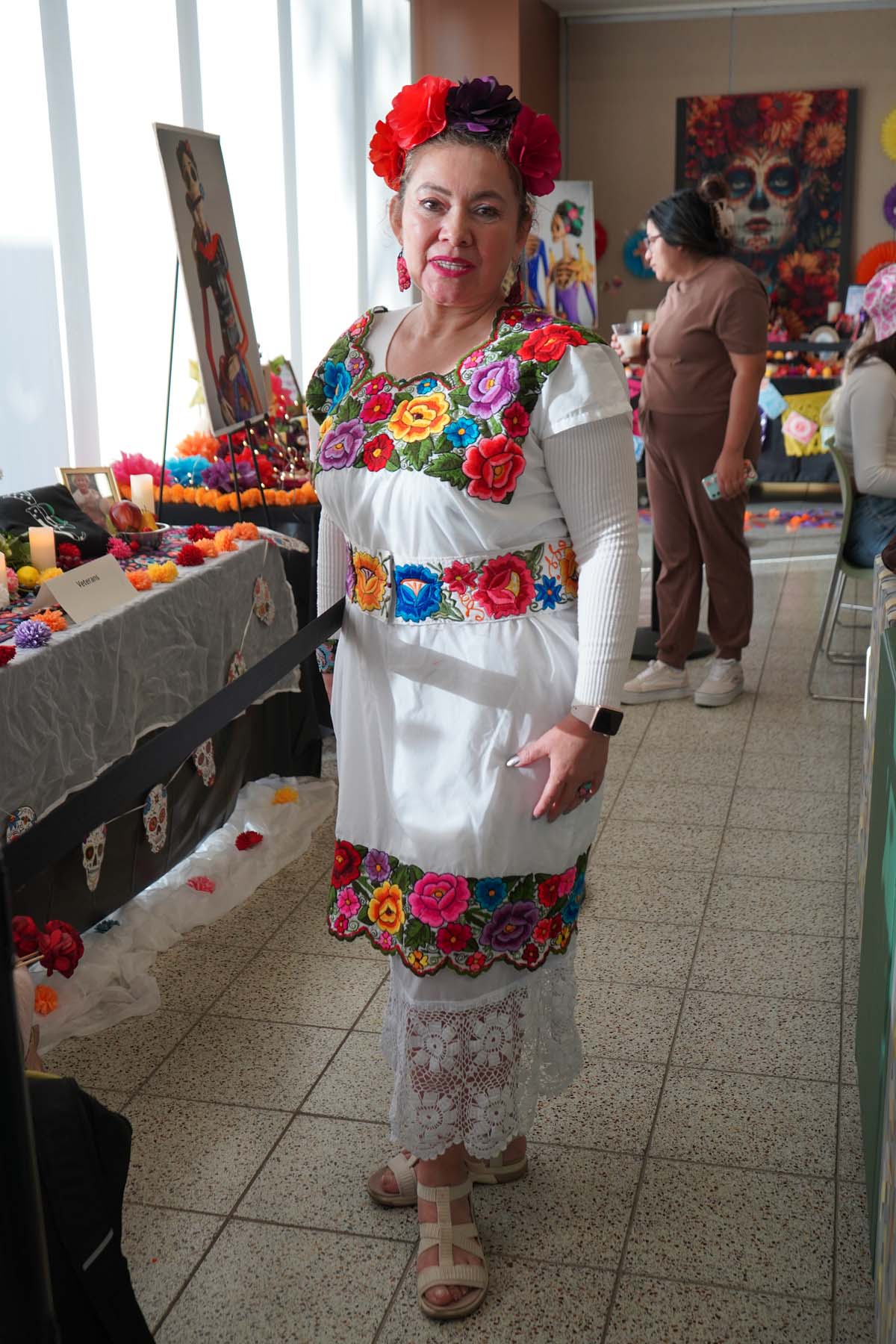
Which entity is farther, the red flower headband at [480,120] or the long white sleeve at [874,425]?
the long white sleeve at [874,425]

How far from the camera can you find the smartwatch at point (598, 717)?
1588 millimetres

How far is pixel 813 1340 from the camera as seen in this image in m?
1.68

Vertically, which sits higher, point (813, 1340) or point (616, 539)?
point (616, 539)

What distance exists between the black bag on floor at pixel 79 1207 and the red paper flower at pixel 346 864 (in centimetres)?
63

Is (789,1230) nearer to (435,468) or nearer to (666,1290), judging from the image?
(666,1290)

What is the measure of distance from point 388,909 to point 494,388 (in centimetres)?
72

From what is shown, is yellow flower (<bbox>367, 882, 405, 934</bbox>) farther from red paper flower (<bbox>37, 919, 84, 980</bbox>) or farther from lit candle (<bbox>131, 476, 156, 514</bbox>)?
lit candle (<bbox>131, 476, 156, 514</bbox>)

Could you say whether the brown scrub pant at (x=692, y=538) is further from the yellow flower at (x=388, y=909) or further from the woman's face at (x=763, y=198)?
the woman's face at (x=763, y=198)

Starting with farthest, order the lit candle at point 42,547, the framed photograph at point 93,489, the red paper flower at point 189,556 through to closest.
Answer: the framed photograph at point 93,489, the red paper flower at point 189,556, the lit candle at point 42,547

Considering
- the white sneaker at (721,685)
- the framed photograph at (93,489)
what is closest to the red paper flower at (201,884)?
the framed photograph at (93,489)

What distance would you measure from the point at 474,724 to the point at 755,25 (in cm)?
946

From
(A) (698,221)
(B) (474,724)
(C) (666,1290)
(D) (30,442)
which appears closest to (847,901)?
(C) (666,1290)

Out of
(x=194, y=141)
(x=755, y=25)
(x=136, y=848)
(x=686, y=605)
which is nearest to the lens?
(x=136, y=848)

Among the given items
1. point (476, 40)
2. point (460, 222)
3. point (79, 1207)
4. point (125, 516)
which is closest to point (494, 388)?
point (460, 222)
